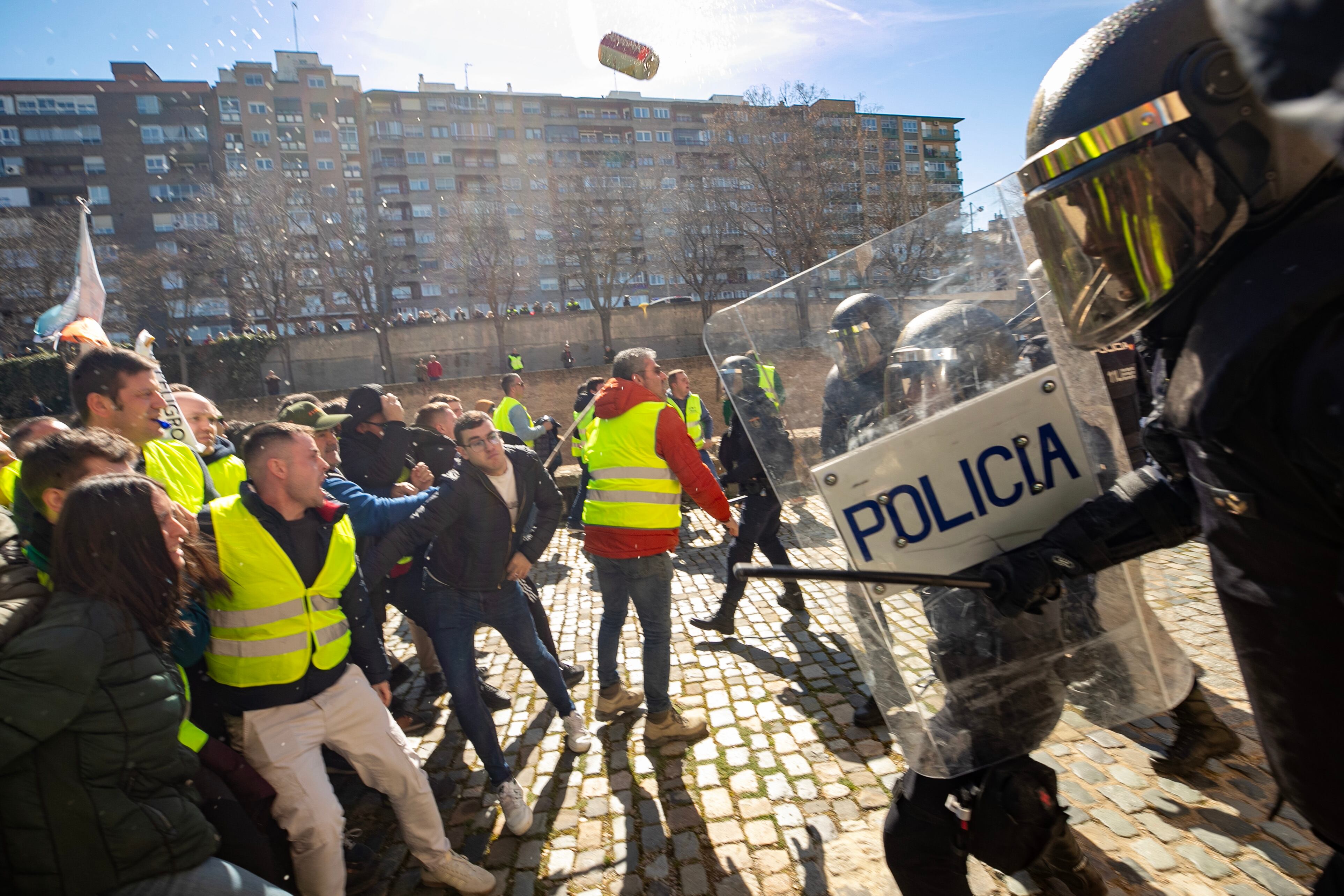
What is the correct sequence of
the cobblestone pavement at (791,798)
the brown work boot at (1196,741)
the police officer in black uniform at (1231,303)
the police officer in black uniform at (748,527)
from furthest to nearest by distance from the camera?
the police officer in black uniform at (748,527)
the brown work boot at (1196,741)
the cobblestone pavement at (791,798)
the police officer in black uniform at (1231,303)

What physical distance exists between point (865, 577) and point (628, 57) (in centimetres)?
1482

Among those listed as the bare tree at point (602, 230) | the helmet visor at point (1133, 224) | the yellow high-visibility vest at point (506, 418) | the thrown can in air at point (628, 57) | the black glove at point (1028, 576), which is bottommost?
the black glove at point (1028, 576)

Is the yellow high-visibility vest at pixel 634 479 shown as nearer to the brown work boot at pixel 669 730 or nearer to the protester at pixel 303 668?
the brown work boot at pixel 669 730

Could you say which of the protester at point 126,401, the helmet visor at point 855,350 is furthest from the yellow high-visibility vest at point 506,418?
the helmet visor at point 855,350

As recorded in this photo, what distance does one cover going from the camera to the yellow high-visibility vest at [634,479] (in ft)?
12.3

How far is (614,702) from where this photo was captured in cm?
405

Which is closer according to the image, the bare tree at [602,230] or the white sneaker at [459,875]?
the white sneaker at [459,875]

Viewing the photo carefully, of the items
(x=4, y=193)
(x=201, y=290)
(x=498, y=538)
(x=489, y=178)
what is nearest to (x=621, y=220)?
(x=201, y=290)

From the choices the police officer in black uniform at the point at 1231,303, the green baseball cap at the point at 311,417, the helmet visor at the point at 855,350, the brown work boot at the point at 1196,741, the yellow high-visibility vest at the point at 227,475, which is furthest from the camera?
the green baseball cap at the point at 311,417

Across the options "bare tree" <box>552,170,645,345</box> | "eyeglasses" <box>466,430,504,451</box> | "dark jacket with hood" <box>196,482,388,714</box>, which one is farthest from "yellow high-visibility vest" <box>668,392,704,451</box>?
"bare tree" <box>552,170,645,345</box>

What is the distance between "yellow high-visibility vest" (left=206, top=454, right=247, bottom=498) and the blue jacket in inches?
24.3

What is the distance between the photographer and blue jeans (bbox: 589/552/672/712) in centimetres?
372

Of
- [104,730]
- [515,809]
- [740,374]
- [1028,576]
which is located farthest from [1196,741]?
[104,730]

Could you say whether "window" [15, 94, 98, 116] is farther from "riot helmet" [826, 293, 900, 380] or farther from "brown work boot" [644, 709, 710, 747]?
"riot helmet" [826, 293, 900, 380]
